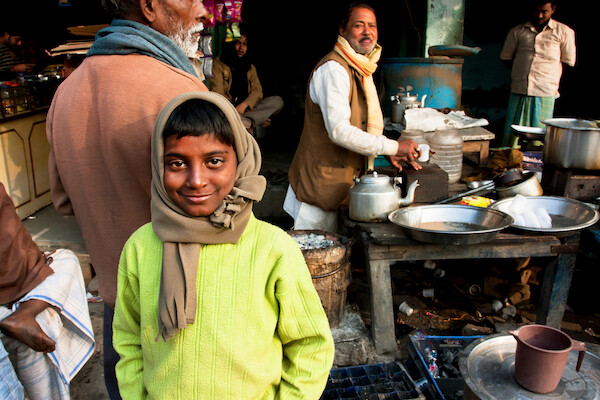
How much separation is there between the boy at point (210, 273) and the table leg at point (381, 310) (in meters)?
1.78

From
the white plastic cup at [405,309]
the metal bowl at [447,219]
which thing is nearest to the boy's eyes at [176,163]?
the metal bowl at [447,219]

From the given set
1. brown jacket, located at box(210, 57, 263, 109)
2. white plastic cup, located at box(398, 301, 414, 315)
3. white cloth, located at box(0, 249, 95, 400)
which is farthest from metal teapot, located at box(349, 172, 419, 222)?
brown jacket, located at box(210, 57, 263, 109)

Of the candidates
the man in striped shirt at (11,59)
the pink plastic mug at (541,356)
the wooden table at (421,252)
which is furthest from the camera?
the man in striped shirt at (11,59)

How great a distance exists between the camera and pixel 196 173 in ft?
4.55

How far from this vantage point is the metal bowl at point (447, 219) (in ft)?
9.70

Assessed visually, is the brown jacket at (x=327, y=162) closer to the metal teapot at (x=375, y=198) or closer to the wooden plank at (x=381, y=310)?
the metal teapot at (x=375, y=198)

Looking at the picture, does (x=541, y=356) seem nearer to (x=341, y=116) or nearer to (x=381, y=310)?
(x=381, y=310)

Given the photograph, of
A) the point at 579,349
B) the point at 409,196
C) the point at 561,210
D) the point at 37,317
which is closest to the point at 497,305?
the point at 561,210

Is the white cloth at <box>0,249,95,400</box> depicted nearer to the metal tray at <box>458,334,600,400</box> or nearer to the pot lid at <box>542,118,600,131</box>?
the metal tray at <box>458,334,600,400</box>

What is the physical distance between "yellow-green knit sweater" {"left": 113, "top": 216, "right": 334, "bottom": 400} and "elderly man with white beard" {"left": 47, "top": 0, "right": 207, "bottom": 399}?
381mm

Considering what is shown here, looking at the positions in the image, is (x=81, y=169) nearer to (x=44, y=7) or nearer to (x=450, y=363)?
(x=450, y=363)

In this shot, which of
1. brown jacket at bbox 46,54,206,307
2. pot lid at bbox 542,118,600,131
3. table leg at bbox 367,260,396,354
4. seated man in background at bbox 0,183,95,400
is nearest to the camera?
brown jacket at bbox 46,54,206,307

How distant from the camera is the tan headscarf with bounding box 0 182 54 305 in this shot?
100 inches

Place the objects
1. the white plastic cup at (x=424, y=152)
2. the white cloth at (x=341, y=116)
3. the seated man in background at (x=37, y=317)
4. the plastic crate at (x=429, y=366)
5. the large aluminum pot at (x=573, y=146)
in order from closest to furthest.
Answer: the seated man in background at (x=37, y=317)
the plastic crate at (x=429, y=366)
the white cloth at (x=341, y=116)
the large aluminum pot at (x=573, y=146)
the white plastic cup at (x=424, y=152)
